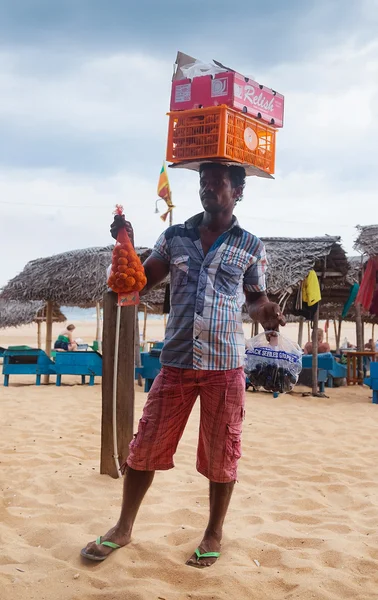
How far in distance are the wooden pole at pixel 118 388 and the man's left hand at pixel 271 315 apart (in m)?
1.44

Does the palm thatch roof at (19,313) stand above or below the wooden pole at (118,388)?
above

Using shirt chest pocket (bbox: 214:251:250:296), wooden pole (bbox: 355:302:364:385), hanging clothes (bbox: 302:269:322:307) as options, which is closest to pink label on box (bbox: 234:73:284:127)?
shirt chest pocket (bbox: 214:251:250:296)

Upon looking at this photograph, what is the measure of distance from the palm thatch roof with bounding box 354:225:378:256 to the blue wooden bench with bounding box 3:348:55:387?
5.63 meters

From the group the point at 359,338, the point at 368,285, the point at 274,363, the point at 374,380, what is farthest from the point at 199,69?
the point at 359,338

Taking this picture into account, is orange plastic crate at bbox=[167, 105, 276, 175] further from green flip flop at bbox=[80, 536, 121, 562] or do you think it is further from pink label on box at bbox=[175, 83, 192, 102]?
green flip flop at bbox=[80, 536, 121, 562]

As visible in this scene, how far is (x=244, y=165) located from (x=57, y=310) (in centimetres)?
1862

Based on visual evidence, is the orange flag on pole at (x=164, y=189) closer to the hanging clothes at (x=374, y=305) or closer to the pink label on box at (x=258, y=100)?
the hanging clothes at (x=374, y=305)

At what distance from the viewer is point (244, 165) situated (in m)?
2.61

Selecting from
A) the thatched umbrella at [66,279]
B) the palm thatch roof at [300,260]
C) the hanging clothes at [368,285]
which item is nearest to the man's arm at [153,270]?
the hanging clothes at [368,285]

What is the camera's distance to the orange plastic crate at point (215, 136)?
2.45 metres

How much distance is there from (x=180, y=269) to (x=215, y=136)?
1.99 ft

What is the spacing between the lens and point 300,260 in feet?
32.5

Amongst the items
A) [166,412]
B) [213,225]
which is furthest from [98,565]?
[213,225]

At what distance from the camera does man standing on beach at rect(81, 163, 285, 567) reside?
97.5 inches
